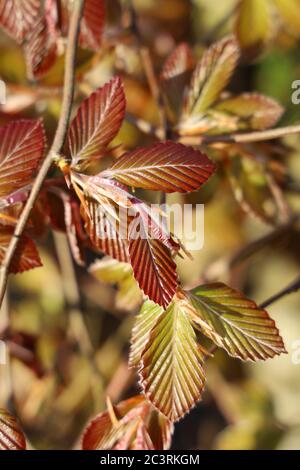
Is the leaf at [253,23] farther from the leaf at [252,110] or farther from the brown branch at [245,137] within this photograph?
the brown branch at [245,137]

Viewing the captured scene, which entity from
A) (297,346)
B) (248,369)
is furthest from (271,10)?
(248,369)

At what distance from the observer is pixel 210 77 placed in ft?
3.01

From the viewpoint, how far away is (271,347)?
69 cm

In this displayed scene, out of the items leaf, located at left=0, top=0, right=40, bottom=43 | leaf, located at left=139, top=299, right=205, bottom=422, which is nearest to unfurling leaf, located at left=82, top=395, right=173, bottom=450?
leaf, located at left=139, top=299, right=205, bottom=422

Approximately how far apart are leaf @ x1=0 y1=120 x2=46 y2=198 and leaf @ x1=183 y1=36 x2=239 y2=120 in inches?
11.5

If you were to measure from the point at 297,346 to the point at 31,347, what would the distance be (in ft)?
1.91

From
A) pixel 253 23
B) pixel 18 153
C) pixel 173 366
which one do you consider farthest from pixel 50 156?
pixel 253 23

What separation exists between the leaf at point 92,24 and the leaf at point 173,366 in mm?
441

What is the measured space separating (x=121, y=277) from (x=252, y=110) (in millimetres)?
344

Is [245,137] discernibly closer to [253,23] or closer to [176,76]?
[176,76]

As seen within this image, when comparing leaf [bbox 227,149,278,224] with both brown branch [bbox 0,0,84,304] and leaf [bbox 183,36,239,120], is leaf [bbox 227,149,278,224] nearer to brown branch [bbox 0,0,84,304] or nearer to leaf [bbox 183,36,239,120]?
leaf [bbox 183,36,239,120]

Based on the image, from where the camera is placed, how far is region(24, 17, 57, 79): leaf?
0.90m

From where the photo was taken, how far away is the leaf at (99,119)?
0.71 meters

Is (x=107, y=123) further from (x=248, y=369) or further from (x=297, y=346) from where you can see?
(x=248, y=369)
